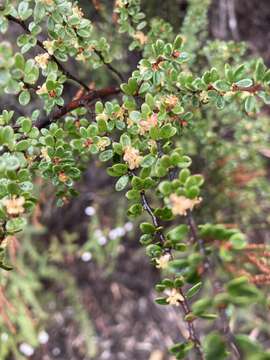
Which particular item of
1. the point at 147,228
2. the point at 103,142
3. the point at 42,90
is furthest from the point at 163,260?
the point at 42,90

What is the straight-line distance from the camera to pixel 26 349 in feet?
6.76

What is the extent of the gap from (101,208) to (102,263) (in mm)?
280

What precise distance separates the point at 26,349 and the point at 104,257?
0.53 meters

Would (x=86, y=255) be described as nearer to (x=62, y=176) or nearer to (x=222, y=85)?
(x=62, y=176)

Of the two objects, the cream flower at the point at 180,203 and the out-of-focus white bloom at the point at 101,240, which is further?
the out-of-focus white bloom at the point at 101,240

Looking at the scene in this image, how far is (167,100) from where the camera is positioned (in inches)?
38.7

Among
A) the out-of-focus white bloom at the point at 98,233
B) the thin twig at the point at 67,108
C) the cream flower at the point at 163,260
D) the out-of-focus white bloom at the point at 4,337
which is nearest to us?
the cream flower at the point at 163,260

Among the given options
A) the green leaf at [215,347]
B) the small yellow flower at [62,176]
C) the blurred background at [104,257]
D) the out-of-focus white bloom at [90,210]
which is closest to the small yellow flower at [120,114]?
the small yellow flower at [62,176]

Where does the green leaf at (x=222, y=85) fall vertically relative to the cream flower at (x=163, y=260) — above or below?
above

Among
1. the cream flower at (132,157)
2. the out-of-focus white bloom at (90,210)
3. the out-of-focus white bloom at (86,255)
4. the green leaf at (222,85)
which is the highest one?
the green leaf at (222,85)

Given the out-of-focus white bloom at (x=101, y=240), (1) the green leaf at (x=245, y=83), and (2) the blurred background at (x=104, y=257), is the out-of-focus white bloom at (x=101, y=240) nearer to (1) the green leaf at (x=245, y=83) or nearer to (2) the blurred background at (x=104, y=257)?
(2) the blurred background at (x=104, y=257)

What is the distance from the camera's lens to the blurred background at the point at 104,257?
197cm

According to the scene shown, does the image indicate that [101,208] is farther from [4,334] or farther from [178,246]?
[178,246]

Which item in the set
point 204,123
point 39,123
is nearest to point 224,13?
point 204,123
